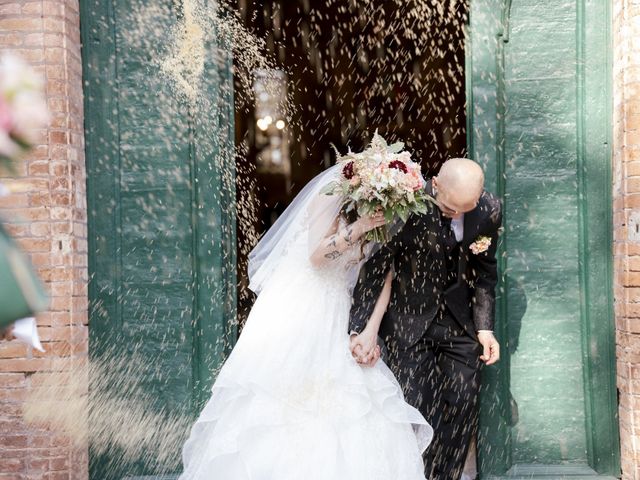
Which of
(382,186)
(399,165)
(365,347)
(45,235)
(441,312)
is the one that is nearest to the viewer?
(382,186)

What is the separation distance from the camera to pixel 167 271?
4707 mm

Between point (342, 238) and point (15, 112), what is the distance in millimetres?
2389

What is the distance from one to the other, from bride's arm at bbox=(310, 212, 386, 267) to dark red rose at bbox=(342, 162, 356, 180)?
208 millimetres

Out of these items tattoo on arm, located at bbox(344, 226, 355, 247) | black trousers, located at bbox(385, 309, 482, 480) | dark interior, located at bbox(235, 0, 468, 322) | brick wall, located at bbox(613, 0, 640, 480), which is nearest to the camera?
tattoo on arm, located at bbox(344, 226, 355, 247)

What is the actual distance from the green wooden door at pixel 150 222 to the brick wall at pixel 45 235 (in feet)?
0.80

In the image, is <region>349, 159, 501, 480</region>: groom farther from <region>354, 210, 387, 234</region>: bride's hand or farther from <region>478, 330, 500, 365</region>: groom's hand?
<region>354, 210, 387, 234</region>: bride's hand

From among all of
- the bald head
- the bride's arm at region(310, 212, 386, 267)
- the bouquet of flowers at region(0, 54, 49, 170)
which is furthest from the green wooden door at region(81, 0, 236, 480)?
the bouquet of flowers at region(0, 54, 49, 170)

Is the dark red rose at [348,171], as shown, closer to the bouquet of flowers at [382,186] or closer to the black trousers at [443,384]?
the bouquet of flowers at [382,186]

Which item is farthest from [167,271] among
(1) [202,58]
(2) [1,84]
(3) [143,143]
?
(2) [1,84]

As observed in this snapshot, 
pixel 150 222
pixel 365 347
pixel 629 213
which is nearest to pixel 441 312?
pixel 365 347

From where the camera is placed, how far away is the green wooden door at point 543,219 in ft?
15.1

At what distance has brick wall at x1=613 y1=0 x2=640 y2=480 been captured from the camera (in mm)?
4383

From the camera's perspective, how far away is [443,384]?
421 centimetres

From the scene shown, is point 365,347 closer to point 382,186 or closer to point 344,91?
point 382,186
